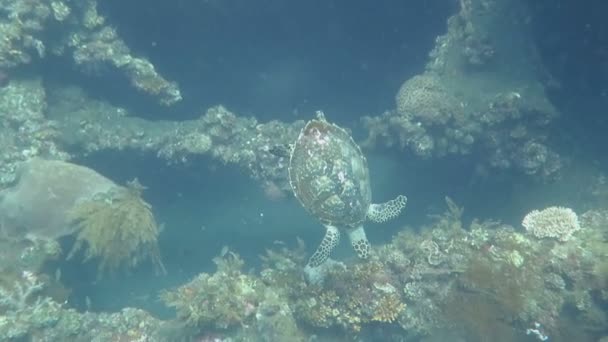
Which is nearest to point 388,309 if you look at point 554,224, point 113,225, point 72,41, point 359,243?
point 359,243

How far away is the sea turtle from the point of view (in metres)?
8.59

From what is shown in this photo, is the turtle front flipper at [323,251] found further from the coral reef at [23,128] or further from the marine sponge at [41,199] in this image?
the coral reef at [23,128]

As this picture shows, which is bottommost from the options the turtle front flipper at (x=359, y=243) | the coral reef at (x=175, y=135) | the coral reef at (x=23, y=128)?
the turtle front flipper at (x=359, y=243)

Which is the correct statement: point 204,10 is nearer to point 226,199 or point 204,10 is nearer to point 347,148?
point 226,199

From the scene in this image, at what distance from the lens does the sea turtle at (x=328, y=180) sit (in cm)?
859

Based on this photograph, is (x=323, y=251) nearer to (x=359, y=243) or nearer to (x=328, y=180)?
(x=359, y=243)

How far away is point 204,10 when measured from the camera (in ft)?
41.7

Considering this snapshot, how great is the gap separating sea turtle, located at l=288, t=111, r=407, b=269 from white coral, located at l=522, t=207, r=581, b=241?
387 centimetres

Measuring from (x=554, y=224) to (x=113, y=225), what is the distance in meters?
9.82

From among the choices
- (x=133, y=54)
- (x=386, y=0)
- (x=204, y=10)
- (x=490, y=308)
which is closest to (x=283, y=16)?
(x=204, y=10)

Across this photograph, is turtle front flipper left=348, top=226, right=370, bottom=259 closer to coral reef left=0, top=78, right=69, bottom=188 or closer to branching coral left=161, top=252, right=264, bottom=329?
branching coral left=161, top=252, right=264, bottom=329

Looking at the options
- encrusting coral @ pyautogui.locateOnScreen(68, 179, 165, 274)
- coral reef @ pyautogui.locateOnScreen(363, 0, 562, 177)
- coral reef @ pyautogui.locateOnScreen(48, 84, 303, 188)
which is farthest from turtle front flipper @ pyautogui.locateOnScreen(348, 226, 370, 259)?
encrusting coral @ pyautogui.locateOnScreen(68, 179, 165, 274)

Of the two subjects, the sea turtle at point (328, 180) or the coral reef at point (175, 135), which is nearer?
the sea turtle at point (328, 180)

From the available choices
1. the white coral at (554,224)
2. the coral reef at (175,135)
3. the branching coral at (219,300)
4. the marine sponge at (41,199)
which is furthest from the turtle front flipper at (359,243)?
the marine sponge at (41,199)
